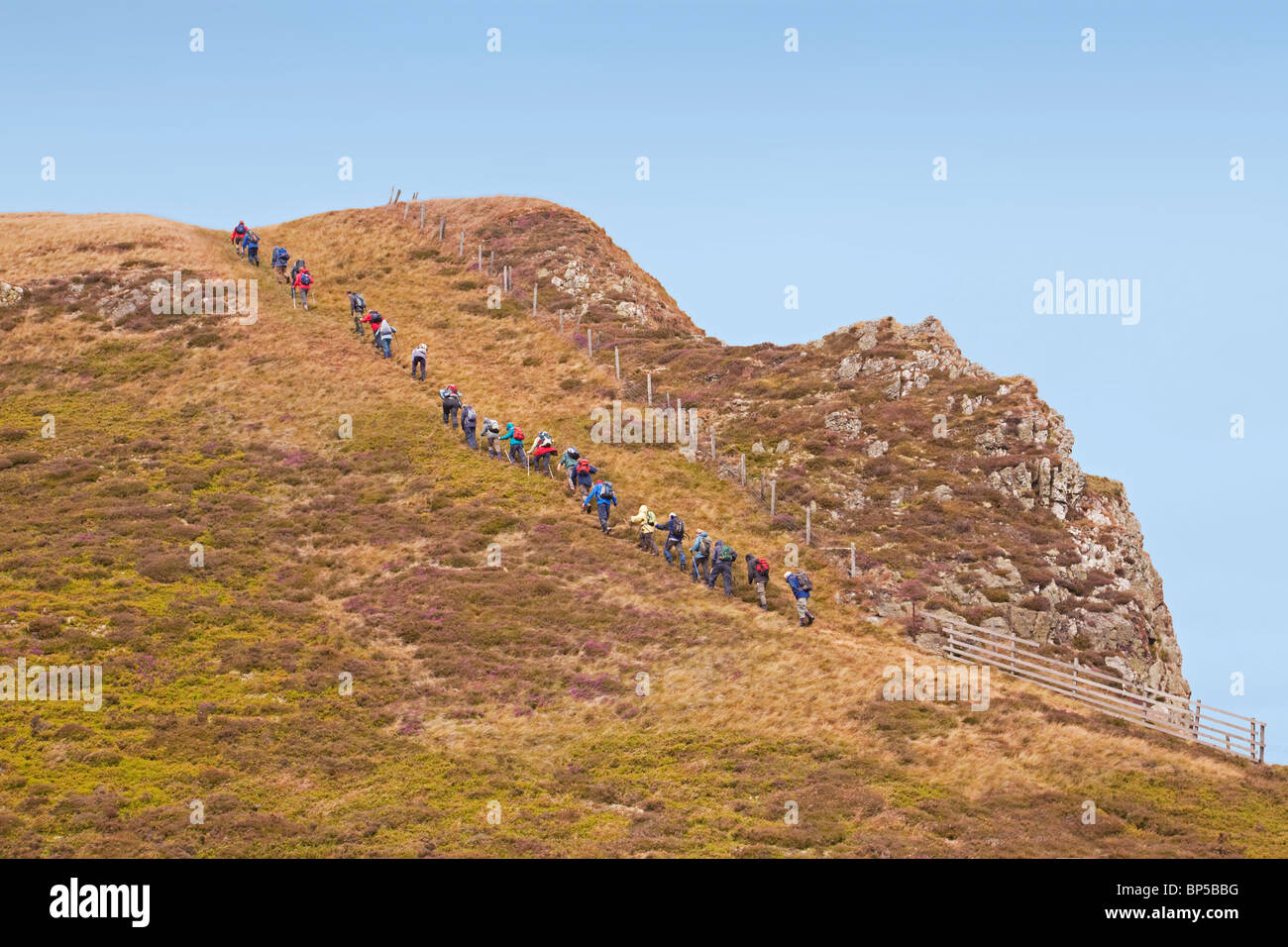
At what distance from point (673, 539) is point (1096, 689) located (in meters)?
15.4

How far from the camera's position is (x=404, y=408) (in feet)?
194

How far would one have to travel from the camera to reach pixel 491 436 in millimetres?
54469

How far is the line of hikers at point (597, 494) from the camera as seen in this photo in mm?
43188

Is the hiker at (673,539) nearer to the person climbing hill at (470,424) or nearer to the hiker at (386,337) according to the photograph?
the person climbing hill at (470,424)

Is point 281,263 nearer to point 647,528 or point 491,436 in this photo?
point 491,436

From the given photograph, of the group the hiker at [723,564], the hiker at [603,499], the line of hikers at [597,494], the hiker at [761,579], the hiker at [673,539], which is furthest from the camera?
the hiker at [603,499]

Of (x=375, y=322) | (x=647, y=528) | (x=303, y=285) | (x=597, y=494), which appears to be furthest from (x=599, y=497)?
(x=303, y=285)

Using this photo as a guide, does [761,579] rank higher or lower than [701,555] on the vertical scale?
lower

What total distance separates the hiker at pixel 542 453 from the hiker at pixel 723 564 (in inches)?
447

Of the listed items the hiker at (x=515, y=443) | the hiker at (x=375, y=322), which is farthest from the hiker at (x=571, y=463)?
the hiker at (x=375, y=322)

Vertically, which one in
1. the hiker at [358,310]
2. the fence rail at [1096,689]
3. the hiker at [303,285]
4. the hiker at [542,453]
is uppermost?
the hiker at [303,285]

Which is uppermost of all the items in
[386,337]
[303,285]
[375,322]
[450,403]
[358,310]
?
[303,285]

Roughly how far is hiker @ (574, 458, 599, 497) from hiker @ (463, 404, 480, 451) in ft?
20.2
